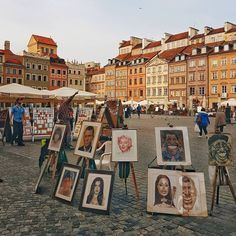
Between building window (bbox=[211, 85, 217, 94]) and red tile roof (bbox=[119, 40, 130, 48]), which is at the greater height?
red tile roof (bbox=[119, 40, 130, 48])

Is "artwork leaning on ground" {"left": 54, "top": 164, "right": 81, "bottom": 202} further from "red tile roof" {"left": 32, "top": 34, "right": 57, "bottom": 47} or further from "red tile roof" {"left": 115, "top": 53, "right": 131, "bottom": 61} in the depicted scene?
"red tile roof" {"left": 115, "top": 53, "right": 131, "bottom": 61}

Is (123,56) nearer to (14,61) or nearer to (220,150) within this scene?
(14,61)

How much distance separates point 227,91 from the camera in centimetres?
5581

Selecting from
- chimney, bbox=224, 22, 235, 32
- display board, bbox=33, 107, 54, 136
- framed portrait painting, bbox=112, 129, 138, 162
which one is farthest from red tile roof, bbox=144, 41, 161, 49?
framed portrait painting, bbox=112, 129, 138, 162

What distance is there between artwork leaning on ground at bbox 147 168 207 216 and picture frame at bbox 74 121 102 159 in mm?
1138

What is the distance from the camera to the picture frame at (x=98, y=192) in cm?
456

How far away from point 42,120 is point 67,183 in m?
9.05

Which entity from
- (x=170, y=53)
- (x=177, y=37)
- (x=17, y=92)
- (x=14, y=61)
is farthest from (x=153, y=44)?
(x=17, y=92)

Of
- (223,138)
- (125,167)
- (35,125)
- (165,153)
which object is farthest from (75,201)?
(35,125)

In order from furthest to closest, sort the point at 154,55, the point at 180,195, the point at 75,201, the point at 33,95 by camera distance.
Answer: the point at 154,55, the point at 33,95, the point at 75,201, the point at 180,195

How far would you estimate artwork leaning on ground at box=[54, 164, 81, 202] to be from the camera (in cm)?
491

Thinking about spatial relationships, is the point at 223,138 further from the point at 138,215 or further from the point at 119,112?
the point at 119,112

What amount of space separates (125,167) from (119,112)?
22.9 ft

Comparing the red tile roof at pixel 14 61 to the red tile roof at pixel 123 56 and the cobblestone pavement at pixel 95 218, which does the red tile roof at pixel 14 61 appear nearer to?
the red tile roof at pixel 123 56
